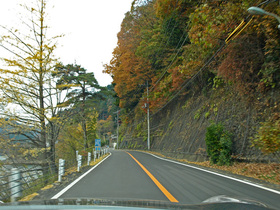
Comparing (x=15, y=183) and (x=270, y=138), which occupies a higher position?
(x=270, y=138)

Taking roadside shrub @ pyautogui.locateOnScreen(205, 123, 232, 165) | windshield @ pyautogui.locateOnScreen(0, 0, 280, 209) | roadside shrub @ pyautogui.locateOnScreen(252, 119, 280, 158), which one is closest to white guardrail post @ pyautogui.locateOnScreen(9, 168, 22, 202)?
windshield @ pyautogui.locateOnScreen(0, 0, 280, 209)

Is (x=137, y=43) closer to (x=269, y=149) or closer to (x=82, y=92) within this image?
(x=82, y=92)

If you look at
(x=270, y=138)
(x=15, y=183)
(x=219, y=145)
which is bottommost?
(x=15, y=183)

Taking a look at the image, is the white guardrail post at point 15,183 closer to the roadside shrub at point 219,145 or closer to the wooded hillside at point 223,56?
the wooded hillside at point 223,56

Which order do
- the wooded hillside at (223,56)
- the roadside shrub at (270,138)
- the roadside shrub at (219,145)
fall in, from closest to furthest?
the roadside shrub at (270,138)
the wooded hillside at (223,56)
the roadside shrub at (219,145)

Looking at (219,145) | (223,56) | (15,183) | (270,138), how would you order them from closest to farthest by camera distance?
(15,183), (270,138), (219,145), (223,56)

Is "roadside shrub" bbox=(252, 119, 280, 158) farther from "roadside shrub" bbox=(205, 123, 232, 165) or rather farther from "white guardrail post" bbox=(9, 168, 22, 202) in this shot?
"white guardrail post" bbox=(9, 168, 22, 202)

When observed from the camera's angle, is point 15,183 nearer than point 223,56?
Yes

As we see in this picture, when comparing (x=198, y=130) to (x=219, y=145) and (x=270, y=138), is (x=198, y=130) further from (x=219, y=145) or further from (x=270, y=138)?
(x=270, y=138)

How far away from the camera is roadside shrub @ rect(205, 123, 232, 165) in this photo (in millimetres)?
13233

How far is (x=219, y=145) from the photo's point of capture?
45.4 feet

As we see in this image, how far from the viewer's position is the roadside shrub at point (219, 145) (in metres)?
13.2

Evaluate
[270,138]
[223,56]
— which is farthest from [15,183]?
[223,56]

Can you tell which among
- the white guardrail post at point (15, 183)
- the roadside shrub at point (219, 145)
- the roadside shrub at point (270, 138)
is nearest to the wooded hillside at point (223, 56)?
the roadside shrub at point (270, 138)
